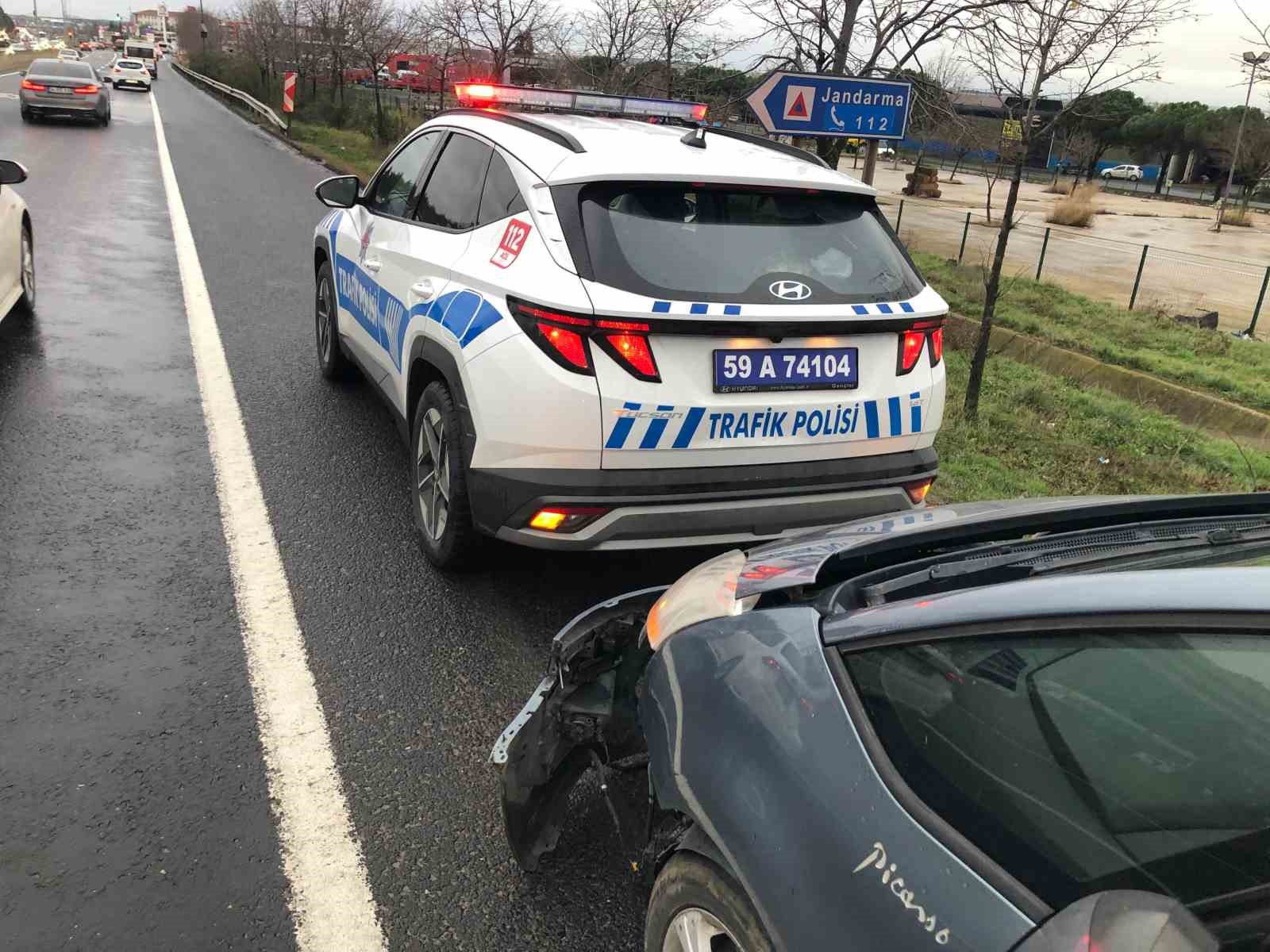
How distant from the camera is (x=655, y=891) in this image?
2.03 meters

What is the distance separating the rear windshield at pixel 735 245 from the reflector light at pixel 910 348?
145 millimetres

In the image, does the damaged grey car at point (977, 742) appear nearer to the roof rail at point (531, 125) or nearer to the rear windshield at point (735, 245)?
the rear windshield at point (735, 245)

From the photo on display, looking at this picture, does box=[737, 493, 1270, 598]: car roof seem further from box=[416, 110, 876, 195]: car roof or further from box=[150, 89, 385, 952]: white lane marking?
box=[416, 110, 876, 195]: car roof

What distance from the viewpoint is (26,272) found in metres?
7.36

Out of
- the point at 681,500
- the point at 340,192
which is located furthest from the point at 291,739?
the point at 340,192

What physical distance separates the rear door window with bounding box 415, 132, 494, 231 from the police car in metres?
0.09

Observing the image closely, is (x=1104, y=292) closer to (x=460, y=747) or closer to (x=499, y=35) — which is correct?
(x=499, y=35)

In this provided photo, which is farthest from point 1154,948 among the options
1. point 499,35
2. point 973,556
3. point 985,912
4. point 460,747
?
point 499,35

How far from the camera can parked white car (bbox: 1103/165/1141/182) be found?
60812mm

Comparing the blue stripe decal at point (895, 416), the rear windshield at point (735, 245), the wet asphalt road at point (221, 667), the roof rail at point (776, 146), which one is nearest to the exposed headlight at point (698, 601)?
the wet asphalt road at point (221, 667)

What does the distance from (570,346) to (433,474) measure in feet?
3.83

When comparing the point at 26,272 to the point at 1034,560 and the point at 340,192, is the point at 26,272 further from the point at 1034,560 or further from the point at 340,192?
the point at 1034,560

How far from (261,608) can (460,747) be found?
1152 millimetres

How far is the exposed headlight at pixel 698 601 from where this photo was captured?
2.17 metres
